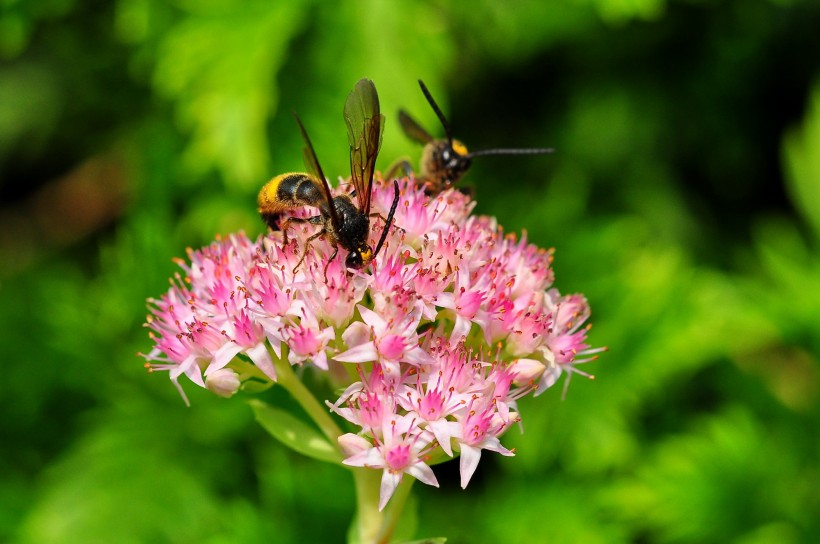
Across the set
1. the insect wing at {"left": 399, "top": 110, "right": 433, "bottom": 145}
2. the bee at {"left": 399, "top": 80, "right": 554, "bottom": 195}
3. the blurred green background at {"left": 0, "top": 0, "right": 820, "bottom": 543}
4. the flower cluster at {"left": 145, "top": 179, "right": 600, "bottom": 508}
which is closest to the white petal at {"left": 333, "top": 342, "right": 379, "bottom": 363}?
the flower cluster at {"left": 145, "top": 179, "right": 600, "bottom": 508}

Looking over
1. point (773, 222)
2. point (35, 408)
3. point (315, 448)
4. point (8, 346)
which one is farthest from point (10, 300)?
point (773, 222)

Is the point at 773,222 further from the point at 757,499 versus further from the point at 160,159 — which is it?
the point at 160,159

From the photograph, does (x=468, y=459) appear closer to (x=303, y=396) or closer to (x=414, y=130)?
(x=303, y=396)

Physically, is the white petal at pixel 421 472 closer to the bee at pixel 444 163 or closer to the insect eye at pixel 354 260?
the insect eye at pixel 354 260

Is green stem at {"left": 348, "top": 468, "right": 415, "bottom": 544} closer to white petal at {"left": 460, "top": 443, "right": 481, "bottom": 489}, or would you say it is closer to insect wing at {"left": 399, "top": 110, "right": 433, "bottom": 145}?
white petal at {"left": 460, "top": 443, "right": 481, "bottom": 489}

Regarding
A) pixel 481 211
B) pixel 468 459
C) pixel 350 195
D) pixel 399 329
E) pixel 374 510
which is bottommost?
pixel 481 211

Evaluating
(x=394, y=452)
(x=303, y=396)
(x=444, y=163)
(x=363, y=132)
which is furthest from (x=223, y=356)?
(x=444, y=163)
